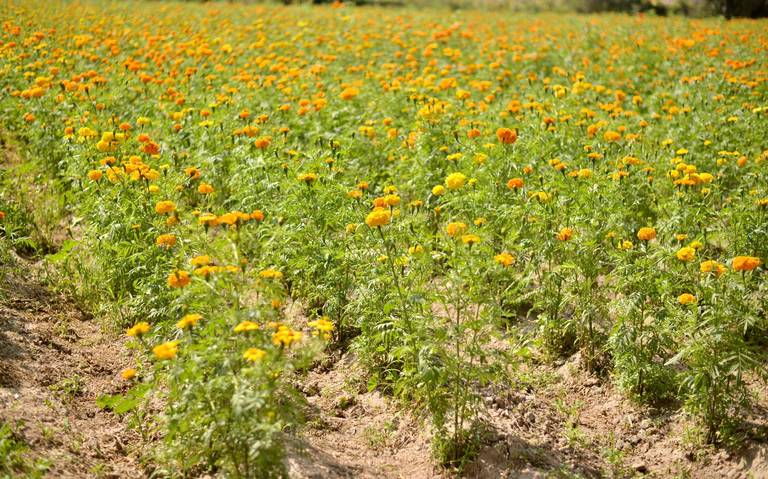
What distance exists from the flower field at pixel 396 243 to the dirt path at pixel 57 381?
15 centimetres

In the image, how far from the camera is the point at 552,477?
399 centimetres

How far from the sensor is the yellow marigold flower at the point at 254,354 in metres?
3.02

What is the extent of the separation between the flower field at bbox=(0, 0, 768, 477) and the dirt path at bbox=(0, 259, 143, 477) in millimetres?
153

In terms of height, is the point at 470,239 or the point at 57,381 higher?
the point at 470,239

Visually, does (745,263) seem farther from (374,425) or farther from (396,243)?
(374,425)

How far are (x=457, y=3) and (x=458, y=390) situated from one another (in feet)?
71.3

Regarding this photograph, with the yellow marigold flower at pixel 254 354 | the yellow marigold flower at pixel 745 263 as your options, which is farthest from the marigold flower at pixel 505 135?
the yellow marigold flower at pixel 254 354

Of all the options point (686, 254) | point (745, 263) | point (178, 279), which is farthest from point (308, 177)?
point (745, 263)

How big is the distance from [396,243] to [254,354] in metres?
2.12

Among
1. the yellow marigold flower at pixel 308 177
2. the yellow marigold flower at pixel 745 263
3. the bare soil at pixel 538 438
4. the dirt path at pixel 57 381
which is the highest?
the yellow marigold flower at pixel 308 177

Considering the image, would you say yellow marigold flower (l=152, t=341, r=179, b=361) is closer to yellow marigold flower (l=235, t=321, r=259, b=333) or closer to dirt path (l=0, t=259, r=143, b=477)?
yellow marigold flower (l=235, t=321, r=259, b=333)

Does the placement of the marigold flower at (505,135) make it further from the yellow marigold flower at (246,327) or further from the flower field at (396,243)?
the yellow marigold flower at (246,327)

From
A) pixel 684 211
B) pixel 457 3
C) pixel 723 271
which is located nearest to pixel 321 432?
pixel 723 271

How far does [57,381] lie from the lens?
14.5 feet
